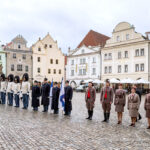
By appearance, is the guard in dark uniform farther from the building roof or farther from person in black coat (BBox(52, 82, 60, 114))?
the building roof

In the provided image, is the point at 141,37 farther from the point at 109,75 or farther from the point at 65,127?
the point at 65,127

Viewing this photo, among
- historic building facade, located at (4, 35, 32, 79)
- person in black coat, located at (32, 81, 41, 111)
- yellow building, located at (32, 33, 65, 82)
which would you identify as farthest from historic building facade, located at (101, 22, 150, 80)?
person in black coat, located at (32, 81, 41, 111)

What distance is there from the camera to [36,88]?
46.1ft

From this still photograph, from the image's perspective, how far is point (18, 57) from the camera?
170 feet

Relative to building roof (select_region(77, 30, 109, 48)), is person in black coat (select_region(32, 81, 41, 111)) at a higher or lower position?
lower

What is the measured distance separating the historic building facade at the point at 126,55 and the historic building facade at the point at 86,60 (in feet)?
5.64

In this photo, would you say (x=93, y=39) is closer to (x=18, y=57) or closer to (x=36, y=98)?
(x=18, y=57)

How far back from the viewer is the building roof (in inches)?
2026

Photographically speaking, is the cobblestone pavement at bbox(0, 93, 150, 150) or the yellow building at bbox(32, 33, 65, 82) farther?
the yellow building at bbox(32, 33, 65, 82)

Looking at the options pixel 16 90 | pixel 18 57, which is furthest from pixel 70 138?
pixel 18 57

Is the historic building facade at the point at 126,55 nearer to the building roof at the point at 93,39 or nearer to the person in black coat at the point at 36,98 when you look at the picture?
the building roof at the point at 93,39

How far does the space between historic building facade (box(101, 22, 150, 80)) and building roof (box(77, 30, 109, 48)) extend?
518cm

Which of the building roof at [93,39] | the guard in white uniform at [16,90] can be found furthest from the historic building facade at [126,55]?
the guard in white uniform at [16,90]

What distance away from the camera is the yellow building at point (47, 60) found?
5347cm
